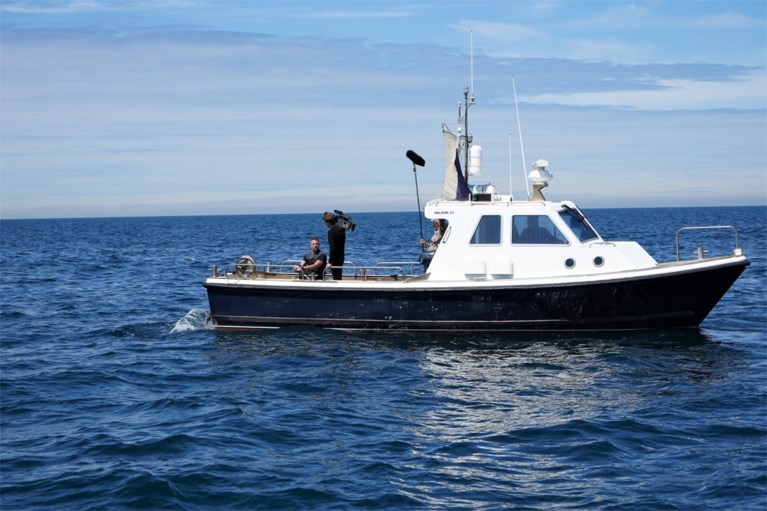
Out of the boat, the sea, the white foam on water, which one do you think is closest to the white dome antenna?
the boat

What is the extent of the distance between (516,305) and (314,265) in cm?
423

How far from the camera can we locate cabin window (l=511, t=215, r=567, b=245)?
16234 millimetres

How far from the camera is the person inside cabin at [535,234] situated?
16266 millimetres

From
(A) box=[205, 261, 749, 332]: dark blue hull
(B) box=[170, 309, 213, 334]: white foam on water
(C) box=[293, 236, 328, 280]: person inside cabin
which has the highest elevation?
(C) box=[293, 236, 328, 280]: person inside cabin

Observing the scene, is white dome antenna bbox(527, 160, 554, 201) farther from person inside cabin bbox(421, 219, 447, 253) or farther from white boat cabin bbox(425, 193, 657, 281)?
person inside cabin bbox(421, 219, 447, 253)

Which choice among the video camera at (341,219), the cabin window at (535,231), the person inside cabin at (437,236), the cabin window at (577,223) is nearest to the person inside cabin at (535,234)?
the cabin window at (535,231)

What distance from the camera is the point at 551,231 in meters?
16.3

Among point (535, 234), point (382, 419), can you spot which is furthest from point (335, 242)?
point (382, 419)

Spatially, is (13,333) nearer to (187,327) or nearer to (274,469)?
(187,327)

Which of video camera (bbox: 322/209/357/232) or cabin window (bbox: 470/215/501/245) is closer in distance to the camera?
cabin window (bbox: 470/215/501/245)

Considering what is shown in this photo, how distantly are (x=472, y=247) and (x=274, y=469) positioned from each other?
313 inches

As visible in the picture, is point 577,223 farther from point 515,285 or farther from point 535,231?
point 515,285

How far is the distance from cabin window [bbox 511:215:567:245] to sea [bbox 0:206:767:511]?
183 centimetres

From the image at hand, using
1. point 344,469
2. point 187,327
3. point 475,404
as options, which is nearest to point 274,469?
point 344,469
